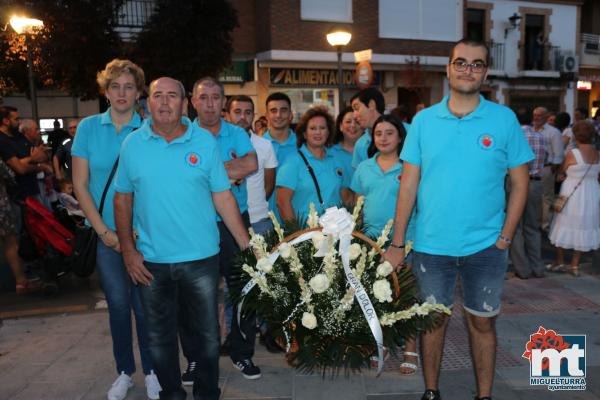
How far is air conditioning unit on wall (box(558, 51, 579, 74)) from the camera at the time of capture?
22938 mm

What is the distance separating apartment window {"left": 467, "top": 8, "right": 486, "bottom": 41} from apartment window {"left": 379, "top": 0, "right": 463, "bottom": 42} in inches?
65.4

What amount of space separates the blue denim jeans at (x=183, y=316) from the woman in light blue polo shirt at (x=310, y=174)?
114 centimetres

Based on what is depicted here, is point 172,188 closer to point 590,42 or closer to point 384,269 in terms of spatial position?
point 384,269

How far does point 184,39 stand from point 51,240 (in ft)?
28.0

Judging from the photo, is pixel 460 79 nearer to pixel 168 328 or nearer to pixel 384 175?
pixel 384 175

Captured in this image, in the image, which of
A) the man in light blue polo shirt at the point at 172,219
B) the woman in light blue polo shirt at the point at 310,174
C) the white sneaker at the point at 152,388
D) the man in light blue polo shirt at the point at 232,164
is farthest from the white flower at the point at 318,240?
the white sneaker at the point at 152,388

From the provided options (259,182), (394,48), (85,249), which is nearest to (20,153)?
(85,249)

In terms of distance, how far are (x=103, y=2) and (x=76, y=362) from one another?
10.7m

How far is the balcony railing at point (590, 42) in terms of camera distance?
79.7 ft

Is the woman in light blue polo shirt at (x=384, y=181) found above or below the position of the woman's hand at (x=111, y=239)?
above

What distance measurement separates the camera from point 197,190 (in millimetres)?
3023

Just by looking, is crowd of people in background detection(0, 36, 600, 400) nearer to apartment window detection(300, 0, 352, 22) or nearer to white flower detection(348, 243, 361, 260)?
white flower detection(348, 243, 361, 260)

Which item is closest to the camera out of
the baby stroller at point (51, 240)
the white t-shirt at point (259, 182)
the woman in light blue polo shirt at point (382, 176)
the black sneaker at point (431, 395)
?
the black sneaker at point (431, 395)

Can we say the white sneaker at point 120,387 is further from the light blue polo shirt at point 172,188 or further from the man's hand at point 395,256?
the man's hand at point 395,256
